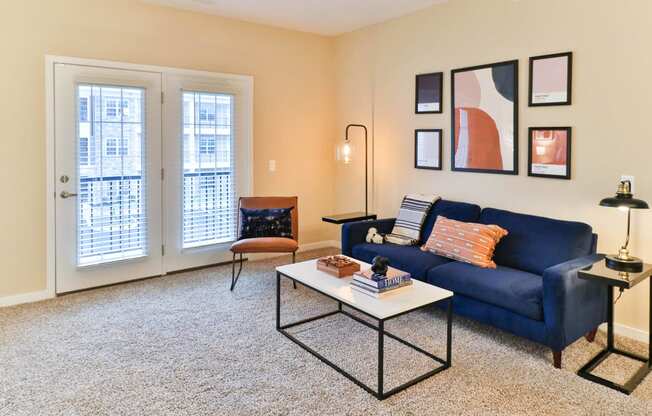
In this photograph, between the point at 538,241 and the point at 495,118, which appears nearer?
the point at 538,241

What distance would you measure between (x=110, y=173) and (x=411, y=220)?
2.81 meters

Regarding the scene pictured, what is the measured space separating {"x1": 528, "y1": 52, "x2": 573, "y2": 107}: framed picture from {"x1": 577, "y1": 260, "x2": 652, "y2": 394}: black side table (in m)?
1.34

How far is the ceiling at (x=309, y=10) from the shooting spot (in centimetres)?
430

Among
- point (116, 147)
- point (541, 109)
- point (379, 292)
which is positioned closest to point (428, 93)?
point (541, 109)

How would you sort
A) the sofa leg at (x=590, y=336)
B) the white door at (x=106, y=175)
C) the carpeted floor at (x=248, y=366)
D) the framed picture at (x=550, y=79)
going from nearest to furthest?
the carpeted floor at (x=248, y=366)
the sofa leg at (x=590, y=336)
the framed picture at (x=550, y=79)
the white door at (x=106, y=175)

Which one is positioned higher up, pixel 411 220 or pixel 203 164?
pixel 203 164

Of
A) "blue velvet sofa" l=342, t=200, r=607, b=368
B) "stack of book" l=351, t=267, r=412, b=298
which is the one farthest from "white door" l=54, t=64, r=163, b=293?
"stack of book" l=351, t=267, r=412, b=298

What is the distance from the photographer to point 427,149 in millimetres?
4555

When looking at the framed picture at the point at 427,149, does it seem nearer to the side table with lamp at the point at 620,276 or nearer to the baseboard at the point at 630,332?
the side table with lamp at the point at 620,276

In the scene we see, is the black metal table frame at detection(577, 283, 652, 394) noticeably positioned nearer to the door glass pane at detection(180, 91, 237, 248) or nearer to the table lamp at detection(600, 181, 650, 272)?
the table lamp at detection(600, 181, 650, 272)

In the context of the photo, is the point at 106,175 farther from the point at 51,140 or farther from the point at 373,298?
the point at 373,298

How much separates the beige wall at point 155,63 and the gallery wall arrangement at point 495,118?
1.51 metres

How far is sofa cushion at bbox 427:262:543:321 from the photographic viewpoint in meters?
2.82

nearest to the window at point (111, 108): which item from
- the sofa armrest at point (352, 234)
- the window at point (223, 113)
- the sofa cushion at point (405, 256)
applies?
the window at point (223, 113)
